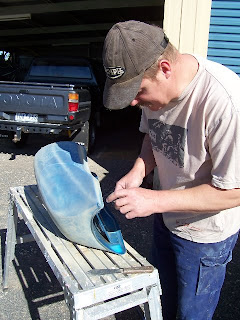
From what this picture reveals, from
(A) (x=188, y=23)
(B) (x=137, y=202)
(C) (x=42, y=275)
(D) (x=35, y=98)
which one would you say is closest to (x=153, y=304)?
(B) (x=137, y=202)

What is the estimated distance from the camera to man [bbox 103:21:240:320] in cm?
143

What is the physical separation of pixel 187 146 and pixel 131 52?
520 millimetres

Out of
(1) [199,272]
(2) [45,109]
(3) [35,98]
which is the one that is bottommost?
(2) [45,109]

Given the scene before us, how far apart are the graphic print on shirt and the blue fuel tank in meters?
0.40

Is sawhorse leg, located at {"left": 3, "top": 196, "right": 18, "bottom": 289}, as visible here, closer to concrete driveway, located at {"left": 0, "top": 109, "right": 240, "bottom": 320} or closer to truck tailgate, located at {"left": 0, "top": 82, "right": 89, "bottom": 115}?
concrete driveway, located at {"left": 0, "top": 109, "right": 240, "bottom": 320}

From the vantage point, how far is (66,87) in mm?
6277

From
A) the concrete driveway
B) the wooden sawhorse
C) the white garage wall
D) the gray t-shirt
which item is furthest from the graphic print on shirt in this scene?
the white garage wall

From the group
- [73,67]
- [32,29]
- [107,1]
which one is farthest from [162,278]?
[32,29]

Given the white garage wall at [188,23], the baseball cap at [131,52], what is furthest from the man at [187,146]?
the white garage wall at [188,23]

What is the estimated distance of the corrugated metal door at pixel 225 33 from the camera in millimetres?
4605

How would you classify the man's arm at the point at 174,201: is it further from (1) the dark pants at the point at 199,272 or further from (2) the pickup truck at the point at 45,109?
(2) the pickup truck at the point at 45,109

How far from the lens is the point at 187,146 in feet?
5.40

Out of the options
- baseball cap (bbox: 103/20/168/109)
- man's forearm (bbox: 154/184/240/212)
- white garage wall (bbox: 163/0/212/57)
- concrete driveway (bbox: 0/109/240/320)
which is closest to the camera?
baseball cap (bbox: 103/20/168/109)

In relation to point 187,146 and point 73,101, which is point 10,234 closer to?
point 187,146
